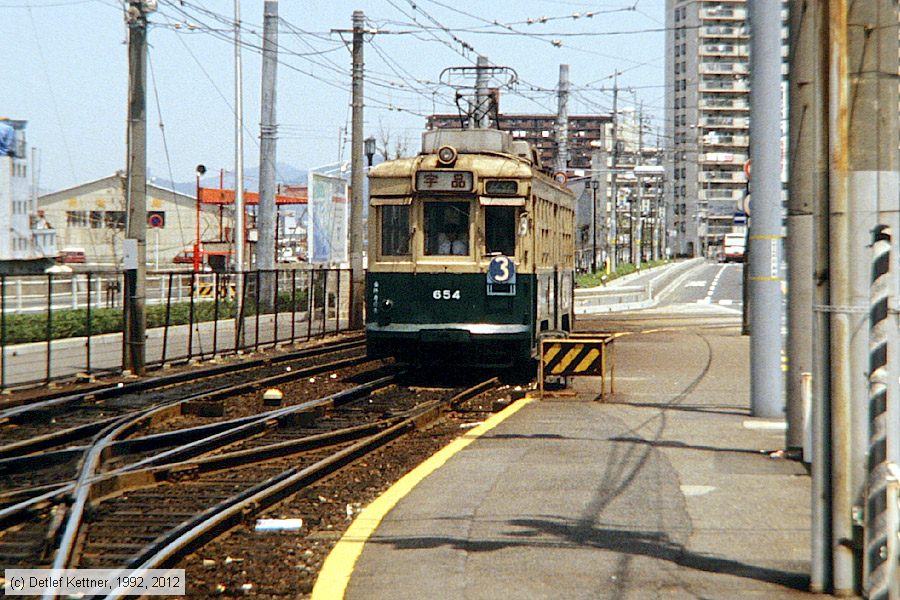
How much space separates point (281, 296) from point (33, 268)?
16.4 m

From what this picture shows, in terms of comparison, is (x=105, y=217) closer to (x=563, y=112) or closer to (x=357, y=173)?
(x=563, y=112)

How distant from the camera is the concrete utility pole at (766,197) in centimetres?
1253

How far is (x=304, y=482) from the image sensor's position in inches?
397

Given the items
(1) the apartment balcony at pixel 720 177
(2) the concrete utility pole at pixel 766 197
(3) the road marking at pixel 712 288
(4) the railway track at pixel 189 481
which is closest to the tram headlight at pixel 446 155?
(4) the railway track at pixel 189 481

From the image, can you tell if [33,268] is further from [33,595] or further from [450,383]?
[33,595]

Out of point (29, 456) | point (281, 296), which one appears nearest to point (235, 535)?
point (29, 456)

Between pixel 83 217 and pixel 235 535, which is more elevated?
pixel 83 217

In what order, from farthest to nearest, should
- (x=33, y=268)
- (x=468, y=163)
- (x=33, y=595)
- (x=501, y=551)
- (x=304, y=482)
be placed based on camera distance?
1. (x=33, y=268)
2. (x=468, y=163)
3. (x=304, y=482)
4. (x=501, y=551)
5. (x=33, y=595)

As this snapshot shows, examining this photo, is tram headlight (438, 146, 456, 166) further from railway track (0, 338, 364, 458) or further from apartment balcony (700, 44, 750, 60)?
apartment balcony (700, 44, 750, 60)

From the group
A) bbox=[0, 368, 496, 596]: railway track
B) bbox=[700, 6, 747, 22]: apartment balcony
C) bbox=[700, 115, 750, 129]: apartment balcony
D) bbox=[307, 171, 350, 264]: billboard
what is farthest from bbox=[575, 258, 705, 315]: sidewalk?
bbox=[700, 6, 747, 22]: apartment balcony

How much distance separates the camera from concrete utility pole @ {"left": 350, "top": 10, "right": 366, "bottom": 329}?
3203 cm

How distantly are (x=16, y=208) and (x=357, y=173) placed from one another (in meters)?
13.7

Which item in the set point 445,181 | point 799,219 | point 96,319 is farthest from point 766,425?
point 96,319

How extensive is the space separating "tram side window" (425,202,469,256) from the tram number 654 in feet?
1.90
